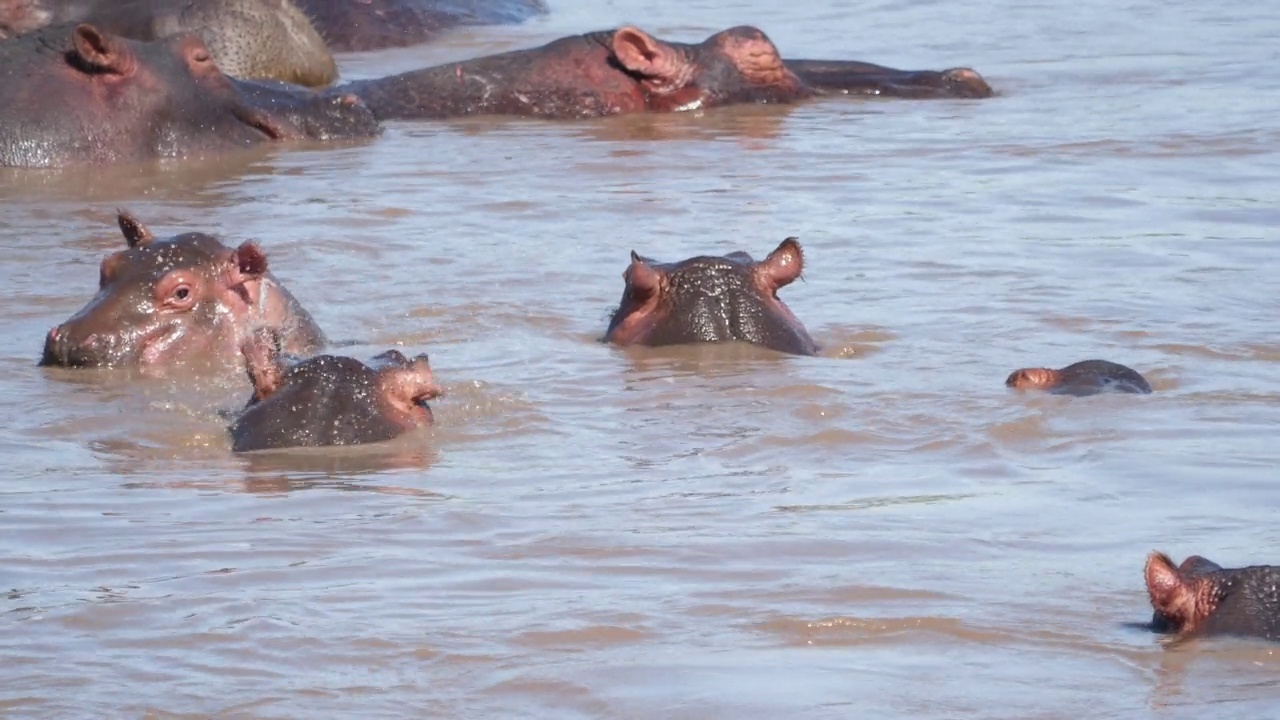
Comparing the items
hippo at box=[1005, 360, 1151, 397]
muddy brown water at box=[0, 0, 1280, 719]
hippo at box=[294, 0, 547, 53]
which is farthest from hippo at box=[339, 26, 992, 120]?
hippo at box=[1005, 360, 1151, 397]

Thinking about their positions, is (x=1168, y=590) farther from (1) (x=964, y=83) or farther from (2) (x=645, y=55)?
(1) (x=964, y=83)

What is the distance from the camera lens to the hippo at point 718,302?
277 inches

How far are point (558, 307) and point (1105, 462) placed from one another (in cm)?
272

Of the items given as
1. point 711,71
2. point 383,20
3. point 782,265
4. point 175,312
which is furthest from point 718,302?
point 383,20

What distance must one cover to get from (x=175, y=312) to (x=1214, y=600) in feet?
12.2

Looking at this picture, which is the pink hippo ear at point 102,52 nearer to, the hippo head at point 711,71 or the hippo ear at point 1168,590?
the hippo head at point 711,71

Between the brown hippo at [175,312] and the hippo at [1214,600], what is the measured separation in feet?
11.2

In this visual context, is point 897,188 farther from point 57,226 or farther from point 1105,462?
point 1105,462

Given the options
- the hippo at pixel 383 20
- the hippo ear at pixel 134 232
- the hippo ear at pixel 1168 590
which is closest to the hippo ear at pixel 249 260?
the hippo ear at pixel 134 232

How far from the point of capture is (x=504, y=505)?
5.11 meters

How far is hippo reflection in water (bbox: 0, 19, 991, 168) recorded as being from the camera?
35.2 feet

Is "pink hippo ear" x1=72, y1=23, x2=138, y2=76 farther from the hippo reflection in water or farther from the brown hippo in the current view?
the brown hippo

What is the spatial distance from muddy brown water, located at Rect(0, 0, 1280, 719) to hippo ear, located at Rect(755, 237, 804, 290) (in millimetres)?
257

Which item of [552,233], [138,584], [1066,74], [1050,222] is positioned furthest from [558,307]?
[1066,74]
